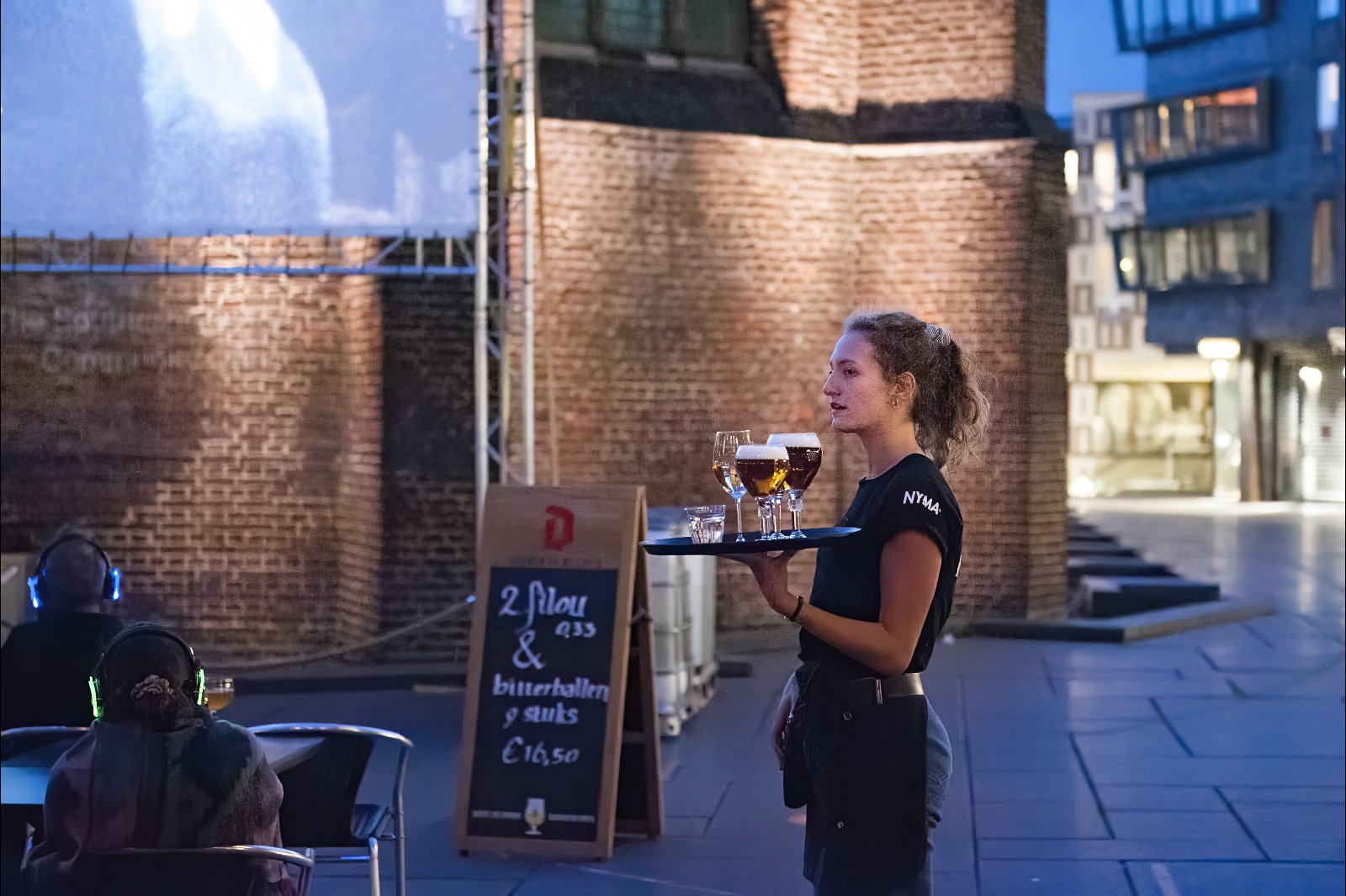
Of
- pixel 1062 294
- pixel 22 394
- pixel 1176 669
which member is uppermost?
pixel 1062 294

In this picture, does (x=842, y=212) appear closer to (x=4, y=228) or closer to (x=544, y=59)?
(x=544, y=59)

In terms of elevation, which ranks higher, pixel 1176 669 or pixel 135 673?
pixel 135 673

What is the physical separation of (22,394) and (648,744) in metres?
5.74

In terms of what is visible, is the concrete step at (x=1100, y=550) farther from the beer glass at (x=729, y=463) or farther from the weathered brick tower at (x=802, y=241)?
the beer glass at (x=729, y=463)

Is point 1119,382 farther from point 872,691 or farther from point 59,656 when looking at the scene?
point 872,691

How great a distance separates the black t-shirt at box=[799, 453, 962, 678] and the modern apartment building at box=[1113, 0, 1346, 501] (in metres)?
30.5

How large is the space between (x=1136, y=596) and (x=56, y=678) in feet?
35.0

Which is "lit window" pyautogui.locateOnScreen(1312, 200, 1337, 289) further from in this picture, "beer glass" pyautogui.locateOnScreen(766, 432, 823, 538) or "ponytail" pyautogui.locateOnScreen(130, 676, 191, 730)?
"ponytail" pyautogui.locateOnScreen(130, 676, 191, 730)

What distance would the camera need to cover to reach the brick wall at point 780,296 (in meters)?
11.0

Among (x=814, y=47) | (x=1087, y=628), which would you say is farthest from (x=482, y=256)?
(x=1087, y=628)

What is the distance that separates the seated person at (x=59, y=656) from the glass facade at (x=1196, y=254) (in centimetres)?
3192

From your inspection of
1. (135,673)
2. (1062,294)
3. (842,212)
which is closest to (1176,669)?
(1062,294)

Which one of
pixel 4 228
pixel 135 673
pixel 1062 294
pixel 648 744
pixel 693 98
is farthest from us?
pixel 1062 294

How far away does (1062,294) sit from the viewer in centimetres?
1233
